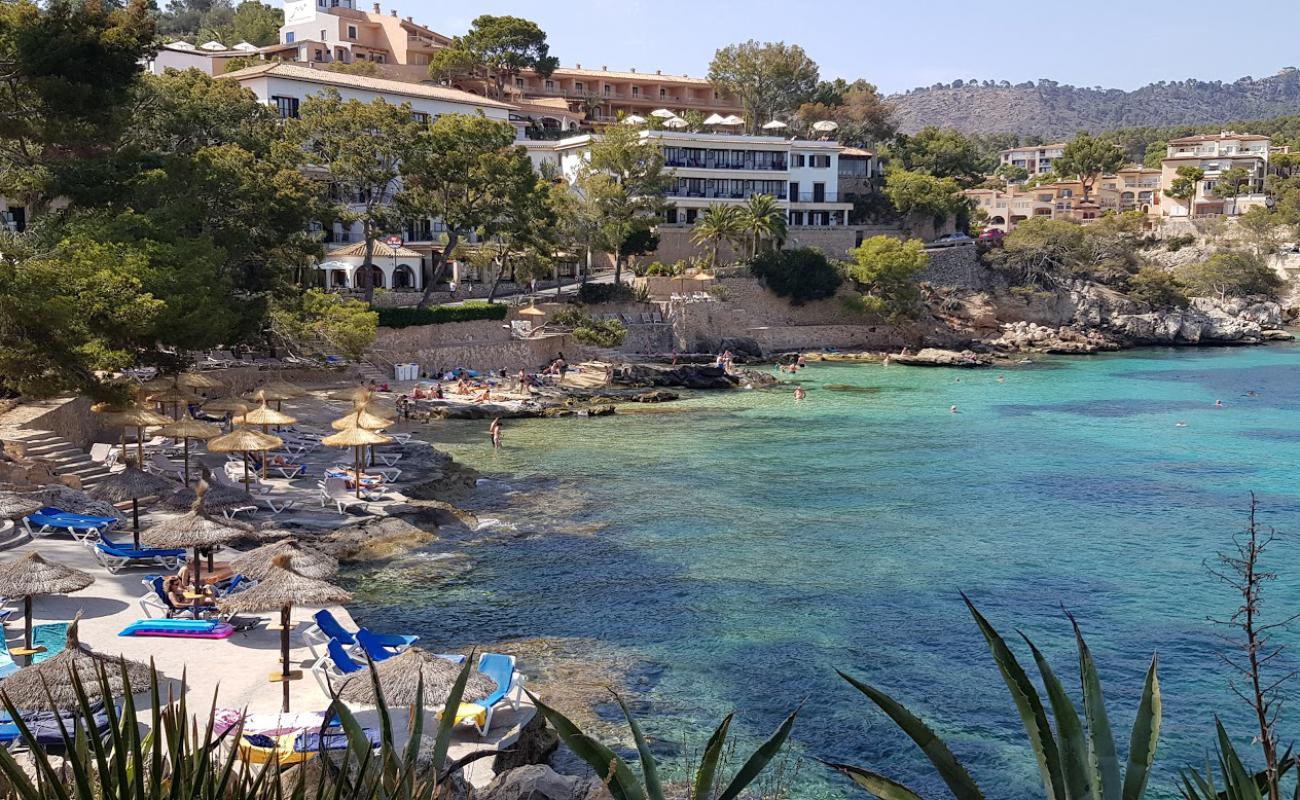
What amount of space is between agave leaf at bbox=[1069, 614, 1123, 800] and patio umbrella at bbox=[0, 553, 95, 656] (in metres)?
12.8

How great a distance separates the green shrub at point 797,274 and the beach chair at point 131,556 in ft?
161

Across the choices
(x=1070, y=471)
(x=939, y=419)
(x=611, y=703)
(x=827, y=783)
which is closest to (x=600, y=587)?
(x=611, y=703)

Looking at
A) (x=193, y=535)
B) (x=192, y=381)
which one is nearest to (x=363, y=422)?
(x=192, y=381)

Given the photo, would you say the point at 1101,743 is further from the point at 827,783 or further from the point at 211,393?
the point at 211,393

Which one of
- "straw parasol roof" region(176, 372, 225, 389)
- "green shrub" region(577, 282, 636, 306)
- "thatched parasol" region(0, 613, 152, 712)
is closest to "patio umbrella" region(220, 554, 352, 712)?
"thatched parasol" region(0, 613, 152, 712)

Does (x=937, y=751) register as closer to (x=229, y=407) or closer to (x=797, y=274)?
(x=229, y=407)

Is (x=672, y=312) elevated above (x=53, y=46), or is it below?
below

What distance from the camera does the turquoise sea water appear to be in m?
15.6

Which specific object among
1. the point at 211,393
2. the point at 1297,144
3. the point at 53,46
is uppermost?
the point at 1297,144

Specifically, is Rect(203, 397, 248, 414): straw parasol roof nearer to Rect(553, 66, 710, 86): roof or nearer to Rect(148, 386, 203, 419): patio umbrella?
Rect(148, 386, 203, 419): patio umbrella

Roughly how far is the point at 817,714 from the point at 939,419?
28.8m

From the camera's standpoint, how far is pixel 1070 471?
33000mm

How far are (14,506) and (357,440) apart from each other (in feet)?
25.5

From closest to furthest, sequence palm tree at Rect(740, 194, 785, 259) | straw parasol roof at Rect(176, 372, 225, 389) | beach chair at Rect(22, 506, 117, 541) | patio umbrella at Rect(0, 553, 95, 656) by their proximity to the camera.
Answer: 1. patio umbrella at Rect(0, 553, 95, 656)
2. beach chair at Rect(22, 506, 117, 541)
3. straw parasol roof at Rect(176, 372, 225, 389)
4. palm tree at Rect(740, 194, 785, 259)
